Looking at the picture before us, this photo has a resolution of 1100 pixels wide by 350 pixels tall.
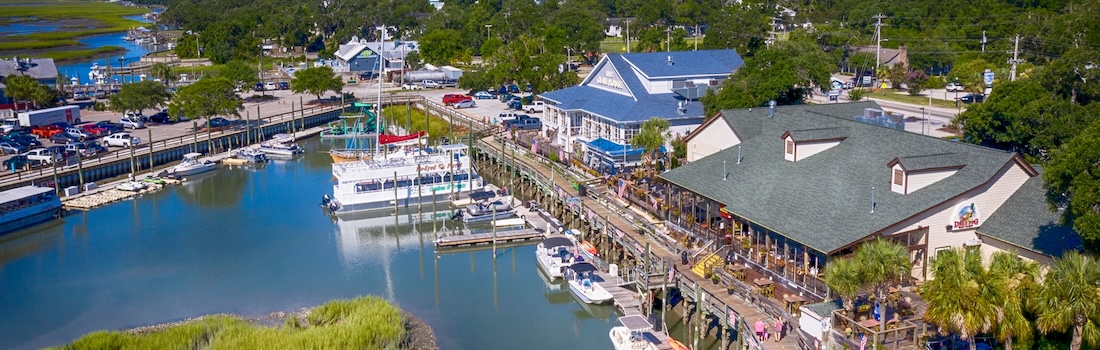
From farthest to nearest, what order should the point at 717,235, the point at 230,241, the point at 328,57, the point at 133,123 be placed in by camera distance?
the point at 328,57 → the point at 133,123 → the point at 230,241 → the point at 717,235

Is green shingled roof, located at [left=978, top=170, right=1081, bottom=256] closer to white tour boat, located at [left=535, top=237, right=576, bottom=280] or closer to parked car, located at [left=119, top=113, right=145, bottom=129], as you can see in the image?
white tour boat, located at [left=535, top=237, right=576, bottom=280]

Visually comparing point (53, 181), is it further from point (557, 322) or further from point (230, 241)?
point (557, 322)

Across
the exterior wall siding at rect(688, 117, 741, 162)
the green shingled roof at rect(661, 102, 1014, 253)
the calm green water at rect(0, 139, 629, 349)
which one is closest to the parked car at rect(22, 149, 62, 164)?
the calm green water at rect(0, 139, 629, 349)

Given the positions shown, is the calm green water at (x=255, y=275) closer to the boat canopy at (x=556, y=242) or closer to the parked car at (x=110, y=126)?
the boat canopy at (x=556, y=242)

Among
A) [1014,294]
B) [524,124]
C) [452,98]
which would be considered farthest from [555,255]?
[452,98]

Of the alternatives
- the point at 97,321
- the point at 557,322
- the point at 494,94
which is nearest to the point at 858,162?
the point at 557,322

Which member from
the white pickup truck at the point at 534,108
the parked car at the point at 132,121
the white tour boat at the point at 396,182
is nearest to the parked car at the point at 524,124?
the white pickup truck at the point at 534,108
